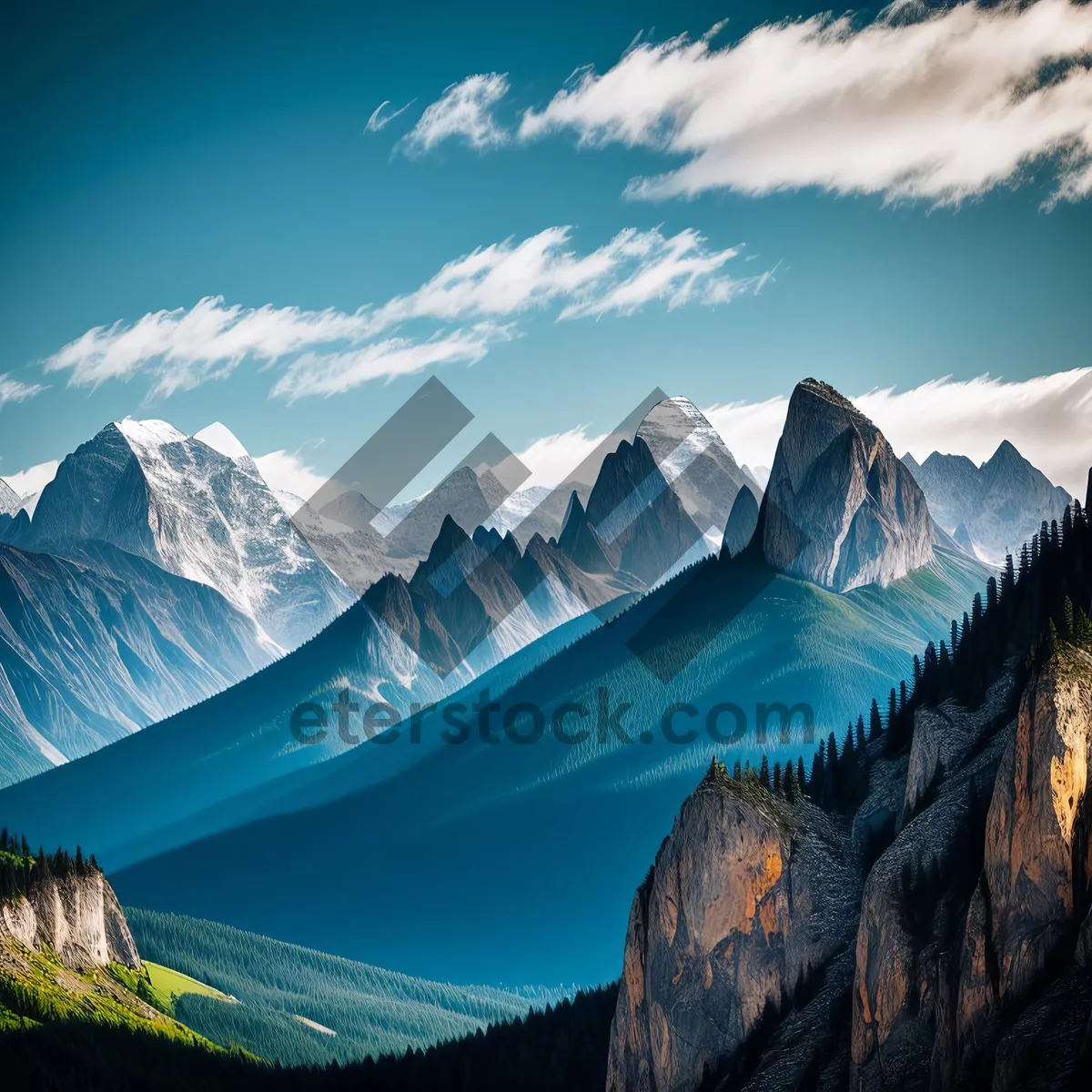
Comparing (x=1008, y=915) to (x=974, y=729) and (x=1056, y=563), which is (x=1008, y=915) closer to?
(x=974, y=729)

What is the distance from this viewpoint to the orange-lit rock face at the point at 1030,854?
7275cm

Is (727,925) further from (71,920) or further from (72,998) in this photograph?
(71,920)

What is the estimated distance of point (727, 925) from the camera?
97.2m

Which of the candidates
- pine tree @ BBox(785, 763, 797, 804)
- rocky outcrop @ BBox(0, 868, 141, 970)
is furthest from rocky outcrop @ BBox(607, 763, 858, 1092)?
rocky outcrop @ BBox(0, 868, 141, 970)

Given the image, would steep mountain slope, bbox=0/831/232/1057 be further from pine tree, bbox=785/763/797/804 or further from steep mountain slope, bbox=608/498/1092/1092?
pine tree, bbox=785/763/797/804

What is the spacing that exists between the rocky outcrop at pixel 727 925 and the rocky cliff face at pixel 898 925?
0.13 meters

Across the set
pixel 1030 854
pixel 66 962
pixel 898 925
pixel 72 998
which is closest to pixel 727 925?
pixel 898 925

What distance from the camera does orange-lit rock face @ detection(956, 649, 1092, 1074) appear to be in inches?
A: 2864

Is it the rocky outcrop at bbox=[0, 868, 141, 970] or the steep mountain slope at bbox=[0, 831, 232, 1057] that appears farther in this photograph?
the rocky outcrop at bbox=[0, 868, 141, 970]

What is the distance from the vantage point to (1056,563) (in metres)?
113

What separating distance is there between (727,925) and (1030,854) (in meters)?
27.1

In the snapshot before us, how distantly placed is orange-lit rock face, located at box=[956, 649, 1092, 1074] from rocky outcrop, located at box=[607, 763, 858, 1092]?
19981mm

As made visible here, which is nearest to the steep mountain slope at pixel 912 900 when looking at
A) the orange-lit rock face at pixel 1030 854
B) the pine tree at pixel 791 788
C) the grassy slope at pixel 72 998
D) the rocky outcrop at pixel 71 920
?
the orange-lit rock face at pixel 1030 854

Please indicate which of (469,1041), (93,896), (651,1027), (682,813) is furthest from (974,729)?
(93,896)
